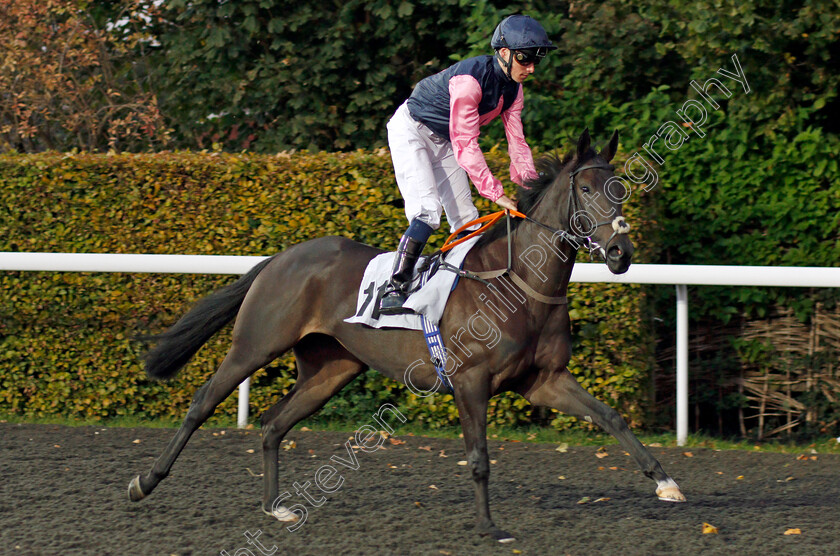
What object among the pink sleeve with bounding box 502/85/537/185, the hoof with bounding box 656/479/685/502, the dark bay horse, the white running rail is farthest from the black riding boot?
the white running rail

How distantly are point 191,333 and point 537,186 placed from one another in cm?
188

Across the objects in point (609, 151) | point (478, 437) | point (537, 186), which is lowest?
point (478, 437)

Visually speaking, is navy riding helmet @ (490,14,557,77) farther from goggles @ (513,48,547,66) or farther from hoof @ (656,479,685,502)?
hoof @ (656,479,685,502)

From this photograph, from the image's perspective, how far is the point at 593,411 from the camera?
386 cm

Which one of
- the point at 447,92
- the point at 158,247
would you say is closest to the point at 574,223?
the point at 447,92

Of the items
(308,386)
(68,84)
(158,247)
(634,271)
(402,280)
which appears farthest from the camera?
(68,84)

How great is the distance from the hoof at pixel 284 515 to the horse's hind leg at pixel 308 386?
19 cm

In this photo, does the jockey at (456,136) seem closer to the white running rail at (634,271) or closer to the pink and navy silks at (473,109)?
the pink and navy silks at (473,109)

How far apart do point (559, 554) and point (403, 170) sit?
186 cm

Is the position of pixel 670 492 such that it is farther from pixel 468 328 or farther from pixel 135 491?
pixel 135 491

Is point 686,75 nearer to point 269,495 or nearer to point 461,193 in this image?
point 461,193

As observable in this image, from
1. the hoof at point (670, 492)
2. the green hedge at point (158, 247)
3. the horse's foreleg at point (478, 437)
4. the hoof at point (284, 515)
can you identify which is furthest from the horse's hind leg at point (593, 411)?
the green hedge at point (158, 247)

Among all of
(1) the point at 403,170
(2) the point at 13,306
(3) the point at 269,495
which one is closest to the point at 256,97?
(2) the point at 13,306

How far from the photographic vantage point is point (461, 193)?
14.6 ft
